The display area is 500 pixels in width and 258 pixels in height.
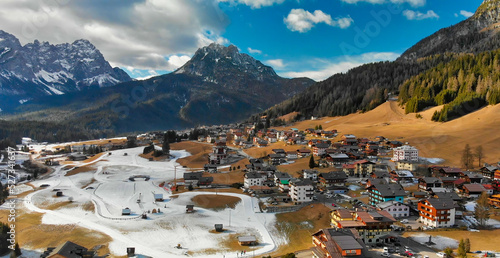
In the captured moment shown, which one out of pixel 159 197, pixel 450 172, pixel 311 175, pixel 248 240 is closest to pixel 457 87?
pixel 450 172

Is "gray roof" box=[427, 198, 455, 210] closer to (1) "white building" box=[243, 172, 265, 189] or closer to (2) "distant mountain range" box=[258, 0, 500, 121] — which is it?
(1) "white building" box=[243, 172, 265, 189]

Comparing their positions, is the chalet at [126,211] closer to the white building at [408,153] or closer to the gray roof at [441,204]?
the gray roof at [441,204]

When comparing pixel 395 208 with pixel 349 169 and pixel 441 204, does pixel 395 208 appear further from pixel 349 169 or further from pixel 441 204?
pixel 349 169

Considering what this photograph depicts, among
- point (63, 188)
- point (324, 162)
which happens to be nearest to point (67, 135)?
point (63, 188)

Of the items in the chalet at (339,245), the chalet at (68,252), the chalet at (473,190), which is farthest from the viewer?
the chalet at (473,190)

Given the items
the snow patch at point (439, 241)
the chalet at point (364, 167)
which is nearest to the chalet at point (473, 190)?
the chalet at point (364, 167)

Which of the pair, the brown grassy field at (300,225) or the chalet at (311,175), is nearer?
the brown grassy field at (300,225)
